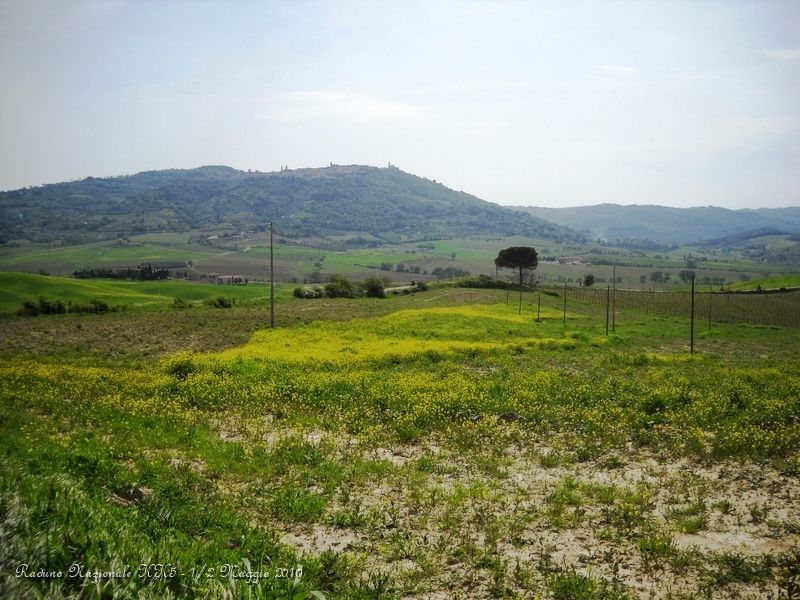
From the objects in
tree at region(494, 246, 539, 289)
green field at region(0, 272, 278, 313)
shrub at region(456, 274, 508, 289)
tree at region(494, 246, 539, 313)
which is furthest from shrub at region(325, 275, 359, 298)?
tree at region(494, 246, 539, 289)

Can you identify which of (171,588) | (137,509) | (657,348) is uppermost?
(171,588)

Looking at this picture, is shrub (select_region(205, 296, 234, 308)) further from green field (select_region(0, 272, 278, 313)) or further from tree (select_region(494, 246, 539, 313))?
tree (select_region(494, 246, 539, 313))

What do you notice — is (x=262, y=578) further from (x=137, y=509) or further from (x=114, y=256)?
(x=114, y=256)

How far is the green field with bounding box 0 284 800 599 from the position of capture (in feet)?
20.8

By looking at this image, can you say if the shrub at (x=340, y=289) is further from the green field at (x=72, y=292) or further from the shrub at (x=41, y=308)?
the shrub at (x=41, y=308)

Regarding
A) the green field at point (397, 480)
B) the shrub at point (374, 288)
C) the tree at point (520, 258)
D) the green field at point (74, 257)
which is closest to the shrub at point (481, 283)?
the tree at point (520, 258)

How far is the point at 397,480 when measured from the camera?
11.2 meters

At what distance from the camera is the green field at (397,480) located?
6.33 m

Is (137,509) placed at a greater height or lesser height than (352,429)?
greater

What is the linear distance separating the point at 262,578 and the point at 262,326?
40.1 meters

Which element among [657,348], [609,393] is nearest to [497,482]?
[609,393]

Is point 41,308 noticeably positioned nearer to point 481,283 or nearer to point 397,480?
point 397,480

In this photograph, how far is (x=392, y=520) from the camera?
9.31 metres

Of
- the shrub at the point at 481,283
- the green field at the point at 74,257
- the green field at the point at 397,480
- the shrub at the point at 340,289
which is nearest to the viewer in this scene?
the green field at the point at 397,480
